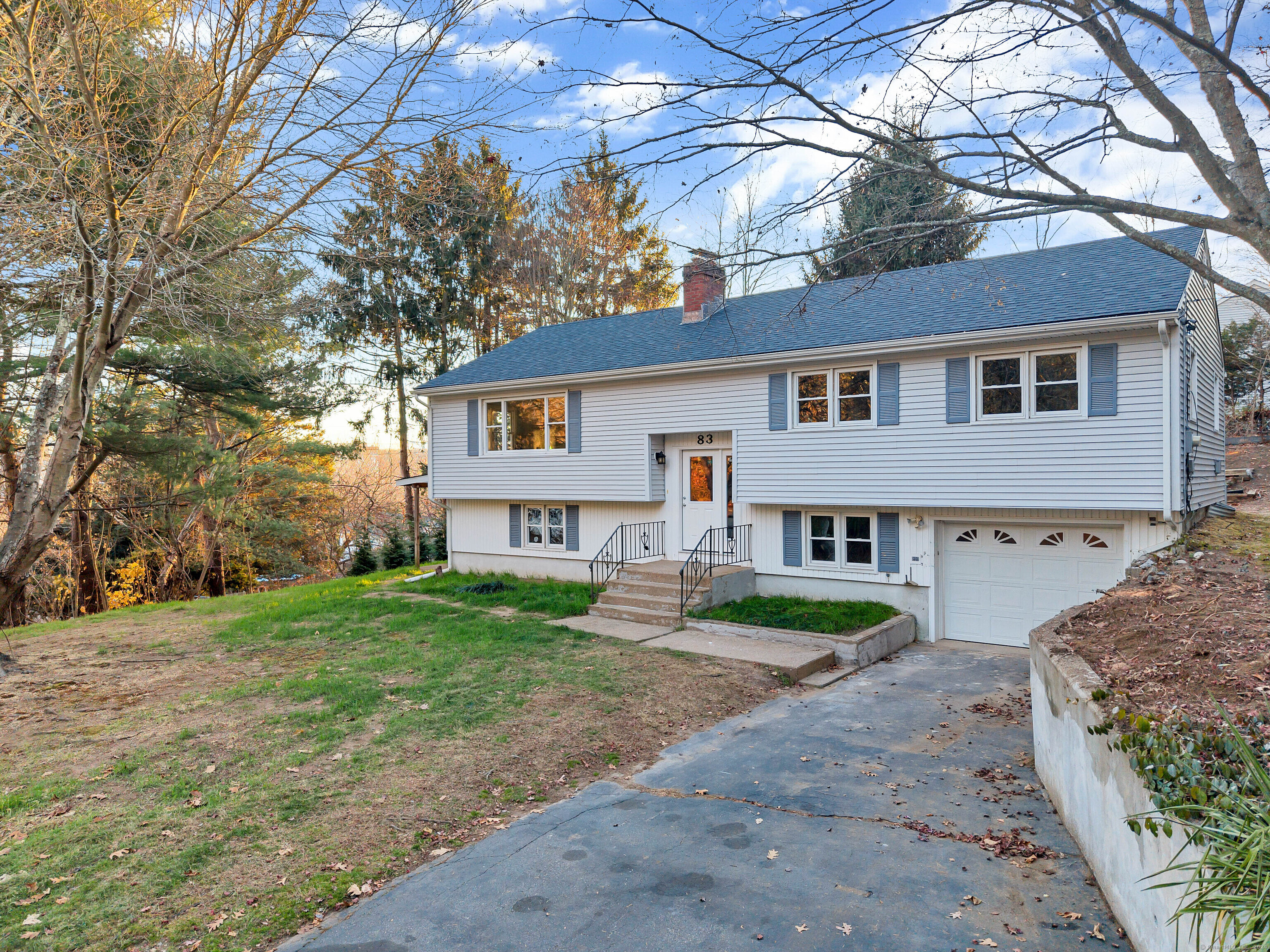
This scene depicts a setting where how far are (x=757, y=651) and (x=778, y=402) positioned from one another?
4.79m

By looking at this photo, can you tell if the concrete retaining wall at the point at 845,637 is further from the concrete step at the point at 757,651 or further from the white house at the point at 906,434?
the white house at the point at 906,434

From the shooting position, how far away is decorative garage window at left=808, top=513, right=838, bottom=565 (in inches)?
509

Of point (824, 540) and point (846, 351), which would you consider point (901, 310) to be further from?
point (824, 540)

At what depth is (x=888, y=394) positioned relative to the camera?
11.9m

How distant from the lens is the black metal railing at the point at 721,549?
13.4 m

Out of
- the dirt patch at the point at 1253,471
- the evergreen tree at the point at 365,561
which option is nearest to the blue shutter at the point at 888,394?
the dirt patch at the point at 1253,471

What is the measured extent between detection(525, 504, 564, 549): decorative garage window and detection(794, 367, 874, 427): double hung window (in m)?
6.03

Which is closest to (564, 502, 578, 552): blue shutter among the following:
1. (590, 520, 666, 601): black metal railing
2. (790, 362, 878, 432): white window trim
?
(590, 520, 666, 601): black metal railing

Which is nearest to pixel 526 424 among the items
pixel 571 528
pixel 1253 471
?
pixel 571 528

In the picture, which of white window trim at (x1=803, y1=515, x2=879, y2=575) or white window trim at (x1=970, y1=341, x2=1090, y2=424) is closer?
white window trim at (x1=970, y1=341, x2=1090, y2=424)

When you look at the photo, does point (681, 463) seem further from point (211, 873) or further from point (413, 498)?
point (413, 498)

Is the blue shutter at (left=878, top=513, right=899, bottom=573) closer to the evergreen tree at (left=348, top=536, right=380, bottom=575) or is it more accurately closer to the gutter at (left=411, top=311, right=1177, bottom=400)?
the gutter at (left=411, top=311, right=1177, bottom=400)

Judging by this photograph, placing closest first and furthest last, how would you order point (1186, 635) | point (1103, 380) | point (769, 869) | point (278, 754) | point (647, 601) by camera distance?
point (769, 869) → point (1186, 635) → point (278, 754) → point (1103, 380) → point (647, 601)

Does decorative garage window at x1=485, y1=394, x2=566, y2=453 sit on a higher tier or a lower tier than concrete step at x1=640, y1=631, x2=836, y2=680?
higher
